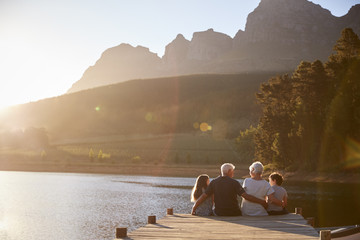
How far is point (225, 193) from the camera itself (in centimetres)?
1309

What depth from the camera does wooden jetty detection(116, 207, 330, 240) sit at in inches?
390

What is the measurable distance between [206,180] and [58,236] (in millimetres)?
15737

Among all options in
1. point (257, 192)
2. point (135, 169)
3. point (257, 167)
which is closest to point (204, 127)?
point (135, 169)

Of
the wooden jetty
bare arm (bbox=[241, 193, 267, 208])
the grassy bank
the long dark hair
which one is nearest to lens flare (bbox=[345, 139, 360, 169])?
the grassy bank

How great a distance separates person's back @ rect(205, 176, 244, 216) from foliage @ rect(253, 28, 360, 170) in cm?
5397

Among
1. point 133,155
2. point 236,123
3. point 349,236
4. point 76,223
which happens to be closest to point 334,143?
point 76,223

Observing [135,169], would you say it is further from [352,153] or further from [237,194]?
[237,194]

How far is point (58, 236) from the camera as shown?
26219mm

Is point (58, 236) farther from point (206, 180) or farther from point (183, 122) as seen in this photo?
point (183, 122)

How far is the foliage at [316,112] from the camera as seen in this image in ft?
210

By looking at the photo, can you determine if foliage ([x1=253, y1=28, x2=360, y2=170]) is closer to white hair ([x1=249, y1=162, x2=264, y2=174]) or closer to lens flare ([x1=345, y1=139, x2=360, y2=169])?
lens flare ([x1=345, y1=139, x2=360, y2=169])

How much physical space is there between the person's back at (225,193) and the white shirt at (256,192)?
1.05 ft

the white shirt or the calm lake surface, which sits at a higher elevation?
the white shirt

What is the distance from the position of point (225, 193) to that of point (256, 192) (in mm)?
905
